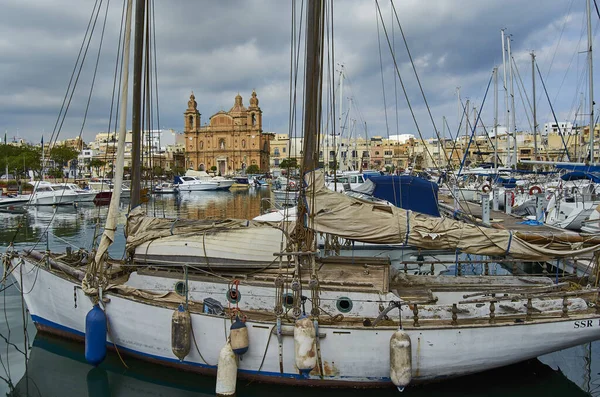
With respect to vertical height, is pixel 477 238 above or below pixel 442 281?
above

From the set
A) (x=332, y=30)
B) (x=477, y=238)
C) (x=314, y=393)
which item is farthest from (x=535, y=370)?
(x=332, y=30)

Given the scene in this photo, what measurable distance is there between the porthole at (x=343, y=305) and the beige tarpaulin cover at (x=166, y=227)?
7.40ft

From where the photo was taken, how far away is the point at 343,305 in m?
8.45

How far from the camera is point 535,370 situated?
9.21 meters

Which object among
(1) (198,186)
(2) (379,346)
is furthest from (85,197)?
(2) (379,346)

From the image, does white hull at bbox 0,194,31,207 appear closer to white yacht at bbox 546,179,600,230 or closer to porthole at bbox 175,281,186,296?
porthole at bbox 175,281,186,296

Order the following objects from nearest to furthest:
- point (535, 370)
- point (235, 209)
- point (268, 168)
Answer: point (535, 370) → point (235, 209) → point (268, 168)

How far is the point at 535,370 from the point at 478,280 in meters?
2.12

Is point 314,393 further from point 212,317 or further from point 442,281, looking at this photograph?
point 442,281

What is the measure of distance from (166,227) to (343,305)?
4517mm

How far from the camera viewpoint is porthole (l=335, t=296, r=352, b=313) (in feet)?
27.5

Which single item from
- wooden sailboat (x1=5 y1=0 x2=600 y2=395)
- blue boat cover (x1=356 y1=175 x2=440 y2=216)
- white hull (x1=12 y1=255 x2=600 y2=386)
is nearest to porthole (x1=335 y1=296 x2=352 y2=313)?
wooden sailboat (x1=5 y1=0 x2=600 y2=395)

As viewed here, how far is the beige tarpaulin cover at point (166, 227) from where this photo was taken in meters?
9.65

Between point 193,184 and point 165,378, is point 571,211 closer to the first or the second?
point 165,378
